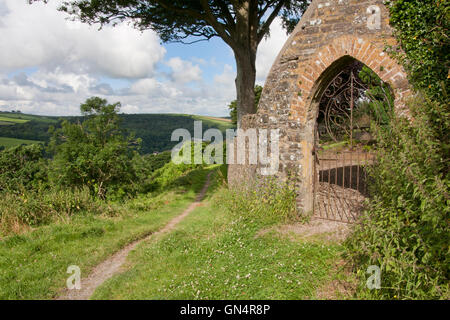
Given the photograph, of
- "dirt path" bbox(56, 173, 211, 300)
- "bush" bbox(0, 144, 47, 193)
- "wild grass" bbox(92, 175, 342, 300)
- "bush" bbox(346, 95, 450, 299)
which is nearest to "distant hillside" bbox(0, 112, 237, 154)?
"bush" bbox(0, 144, 47, 193)

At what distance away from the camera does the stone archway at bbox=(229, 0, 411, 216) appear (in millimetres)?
5727

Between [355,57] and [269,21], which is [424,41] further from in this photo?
[269,21]

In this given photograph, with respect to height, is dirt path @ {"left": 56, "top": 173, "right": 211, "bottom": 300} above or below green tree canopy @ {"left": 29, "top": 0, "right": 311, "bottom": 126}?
below

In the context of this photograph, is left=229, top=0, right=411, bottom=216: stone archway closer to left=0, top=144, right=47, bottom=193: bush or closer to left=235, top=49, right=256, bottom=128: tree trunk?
left=235, top=49, right=256, bottom=128: tree trunk

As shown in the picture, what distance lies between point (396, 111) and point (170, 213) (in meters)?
6.92

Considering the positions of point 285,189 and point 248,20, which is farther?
point 248,20

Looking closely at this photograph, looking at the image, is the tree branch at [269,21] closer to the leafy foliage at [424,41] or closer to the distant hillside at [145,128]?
the leafy foliage at [424,41]

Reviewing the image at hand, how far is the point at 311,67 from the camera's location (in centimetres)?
647

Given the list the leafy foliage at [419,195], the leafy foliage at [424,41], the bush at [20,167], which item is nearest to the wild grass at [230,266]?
the leafy foliage at [419,195]

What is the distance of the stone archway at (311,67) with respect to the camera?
5.73 meters

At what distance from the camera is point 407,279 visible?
3.40m

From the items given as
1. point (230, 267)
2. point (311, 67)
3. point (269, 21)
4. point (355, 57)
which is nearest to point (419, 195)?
point (230, 267)

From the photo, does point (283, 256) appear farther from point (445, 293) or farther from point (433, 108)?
point (433, 108)
